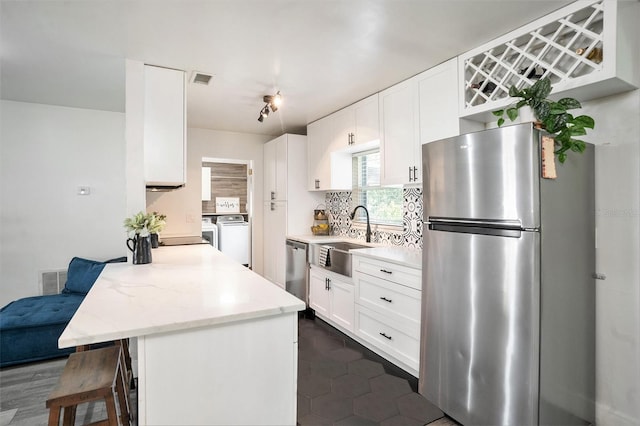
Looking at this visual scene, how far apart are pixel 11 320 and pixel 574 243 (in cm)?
412

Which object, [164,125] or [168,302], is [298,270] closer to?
[164,125]

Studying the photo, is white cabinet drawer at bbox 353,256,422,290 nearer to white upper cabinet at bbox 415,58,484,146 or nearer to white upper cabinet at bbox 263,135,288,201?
white upper cabinet at bbox 415,58,484,146

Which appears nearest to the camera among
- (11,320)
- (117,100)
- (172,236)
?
(11,320)

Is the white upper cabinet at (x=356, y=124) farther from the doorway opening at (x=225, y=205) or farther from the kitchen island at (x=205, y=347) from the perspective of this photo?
the doorway opening at (x=225, y=205)

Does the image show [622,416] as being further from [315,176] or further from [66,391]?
[315,176]

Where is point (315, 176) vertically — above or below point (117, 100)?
below

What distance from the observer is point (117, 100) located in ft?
11.3

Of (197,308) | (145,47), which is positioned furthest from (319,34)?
(197,308)

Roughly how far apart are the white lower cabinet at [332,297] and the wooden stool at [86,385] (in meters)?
2.01

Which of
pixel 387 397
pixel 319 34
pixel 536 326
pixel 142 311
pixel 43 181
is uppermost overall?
pixel 319 34

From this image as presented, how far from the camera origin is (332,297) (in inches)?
136

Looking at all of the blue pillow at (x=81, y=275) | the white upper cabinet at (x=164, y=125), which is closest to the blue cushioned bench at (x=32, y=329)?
the blue pillow at (x=81, y=275)

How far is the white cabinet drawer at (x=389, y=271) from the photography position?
2416 mm

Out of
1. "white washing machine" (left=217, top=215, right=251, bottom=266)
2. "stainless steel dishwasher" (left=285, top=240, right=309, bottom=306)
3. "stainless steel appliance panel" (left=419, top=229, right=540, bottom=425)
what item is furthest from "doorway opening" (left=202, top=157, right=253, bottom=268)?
"stainless steel appliance panel" (left=419, top=229, right=540, bottom=425)
